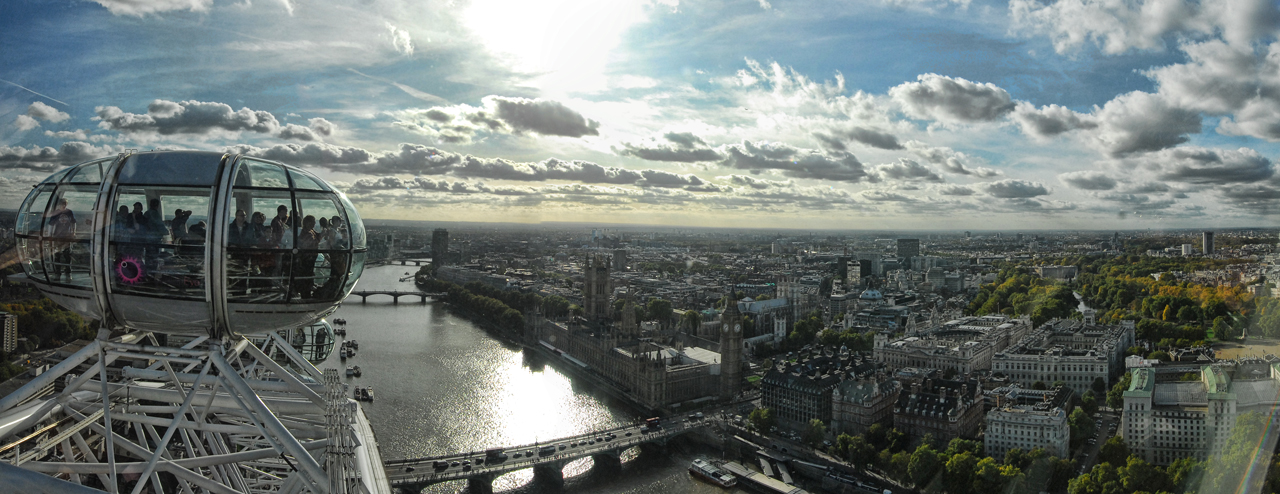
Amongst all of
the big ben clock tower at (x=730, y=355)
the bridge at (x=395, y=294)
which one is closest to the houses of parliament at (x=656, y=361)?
the big ben clock tower at (x=730, y=355)

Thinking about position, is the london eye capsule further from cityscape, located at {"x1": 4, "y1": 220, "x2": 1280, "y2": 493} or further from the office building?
the office building

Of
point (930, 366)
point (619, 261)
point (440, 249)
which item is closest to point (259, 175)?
point (930, 366)

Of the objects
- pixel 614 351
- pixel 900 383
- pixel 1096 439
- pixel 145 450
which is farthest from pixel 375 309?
pixel 145 450

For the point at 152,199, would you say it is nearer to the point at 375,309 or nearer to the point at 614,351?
the point at 614,351

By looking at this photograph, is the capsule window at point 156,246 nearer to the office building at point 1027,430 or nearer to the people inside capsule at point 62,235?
the people inside capsule at point 62,235

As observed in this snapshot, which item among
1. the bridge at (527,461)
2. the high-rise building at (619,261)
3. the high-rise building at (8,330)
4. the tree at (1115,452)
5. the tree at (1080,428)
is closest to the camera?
the bridge at (527,461)
